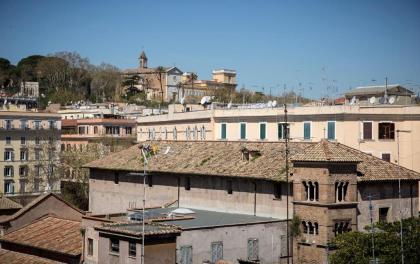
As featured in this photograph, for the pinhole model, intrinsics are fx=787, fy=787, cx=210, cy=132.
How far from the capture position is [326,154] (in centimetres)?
3525

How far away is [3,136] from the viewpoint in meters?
79.1

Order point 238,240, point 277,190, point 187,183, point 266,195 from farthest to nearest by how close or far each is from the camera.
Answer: point 187,183 < point 266,195 < point 277,190 < point 238,240

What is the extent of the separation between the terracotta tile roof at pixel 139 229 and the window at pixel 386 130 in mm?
19755

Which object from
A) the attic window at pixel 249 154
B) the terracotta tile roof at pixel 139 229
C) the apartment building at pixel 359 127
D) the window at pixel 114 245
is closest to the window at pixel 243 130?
the apartment building at pixel 359 127

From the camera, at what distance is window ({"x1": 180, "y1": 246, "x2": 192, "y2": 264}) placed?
33562 mm

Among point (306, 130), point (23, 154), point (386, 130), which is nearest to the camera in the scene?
point (386, 130)

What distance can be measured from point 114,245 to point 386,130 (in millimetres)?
21885

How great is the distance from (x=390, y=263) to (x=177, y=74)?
133 metres

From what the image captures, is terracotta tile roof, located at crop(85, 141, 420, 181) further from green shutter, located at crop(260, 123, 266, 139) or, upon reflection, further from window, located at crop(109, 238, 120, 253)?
window, located at crop(109, 238, 120, 253)

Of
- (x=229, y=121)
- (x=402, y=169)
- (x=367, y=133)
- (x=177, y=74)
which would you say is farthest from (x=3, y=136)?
(x=177, y=74)

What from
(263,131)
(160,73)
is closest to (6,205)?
(263,131)

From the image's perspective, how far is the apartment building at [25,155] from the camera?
7838 cm

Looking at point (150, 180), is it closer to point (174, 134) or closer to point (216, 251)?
point (216, 251)

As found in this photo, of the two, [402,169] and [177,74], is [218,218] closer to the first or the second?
[402,169]
